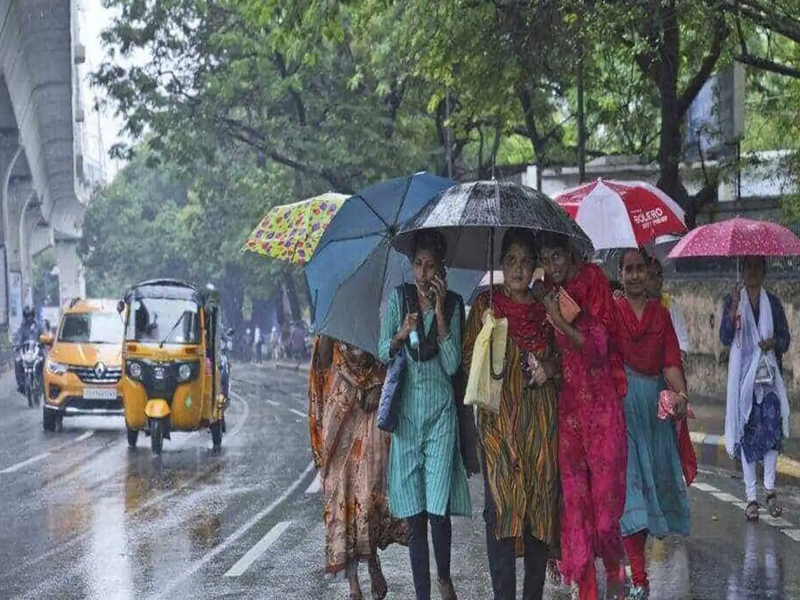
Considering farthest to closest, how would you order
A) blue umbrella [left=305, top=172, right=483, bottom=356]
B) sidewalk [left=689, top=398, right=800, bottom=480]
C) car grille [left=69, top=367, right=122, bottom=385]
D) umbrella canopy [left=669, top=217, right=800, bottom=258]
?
car grille [left=69, top=367, right=122, bottom=385], sidewalk [left=689, top=398, right=800, bottom=480], umbrella canopy [left=669, top=217, right=800, bottom=258], blue umbrella [left=305, top=172, right=483, bottom=356]

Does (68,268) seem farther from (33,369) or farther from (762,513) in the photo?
(762,513)

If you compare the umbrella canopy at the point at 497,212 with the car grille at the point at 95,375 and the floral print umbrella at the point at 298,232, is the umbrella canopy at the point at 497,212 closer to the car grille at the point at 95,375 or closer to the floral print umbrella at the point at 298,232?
the floral print umbrella at the point at 298,232

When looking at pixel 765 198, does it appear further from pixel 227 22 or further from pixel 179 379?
pixel 227 22

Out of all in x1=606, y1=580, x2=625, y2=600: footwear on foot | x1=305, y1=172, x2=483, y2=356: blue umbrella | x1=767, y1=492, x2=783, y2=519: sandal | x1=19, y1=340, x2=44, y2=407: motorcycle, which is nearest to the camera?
x1=606, y1=580, x2=625, y2=600: footwear on foot

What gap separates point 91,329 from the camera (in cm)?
2325

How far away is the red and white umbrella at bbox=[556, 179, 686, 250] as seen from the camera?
903 cm

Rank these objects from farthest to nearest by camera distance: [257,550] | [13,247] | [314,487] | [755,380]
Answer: [13,247] < [314,487] < [755,380] < [257,550]

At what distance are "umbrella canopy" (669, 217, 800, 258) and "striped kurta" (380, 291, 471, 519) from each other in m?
3.91

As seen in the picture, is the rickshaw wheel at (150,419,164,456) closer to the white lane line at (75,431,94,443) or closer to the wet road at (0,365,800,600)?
the wet road at (0,365,800,600)

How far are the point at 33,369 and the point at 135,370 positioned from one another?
43.2 feet

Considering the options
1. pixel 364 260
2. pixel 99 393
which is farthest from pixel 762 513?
pixel 99 393

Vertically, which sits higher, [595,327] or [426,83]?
[426,83]

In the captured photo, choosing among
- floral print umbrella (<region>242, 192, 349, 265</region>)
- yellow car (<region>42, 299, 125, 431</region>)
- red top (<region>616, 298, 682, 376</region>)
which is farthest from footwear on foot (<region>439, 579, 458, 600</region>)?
yellow car (<region>42, 299, 125, 431</region>)

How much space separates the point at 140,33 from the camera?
32656 mm
